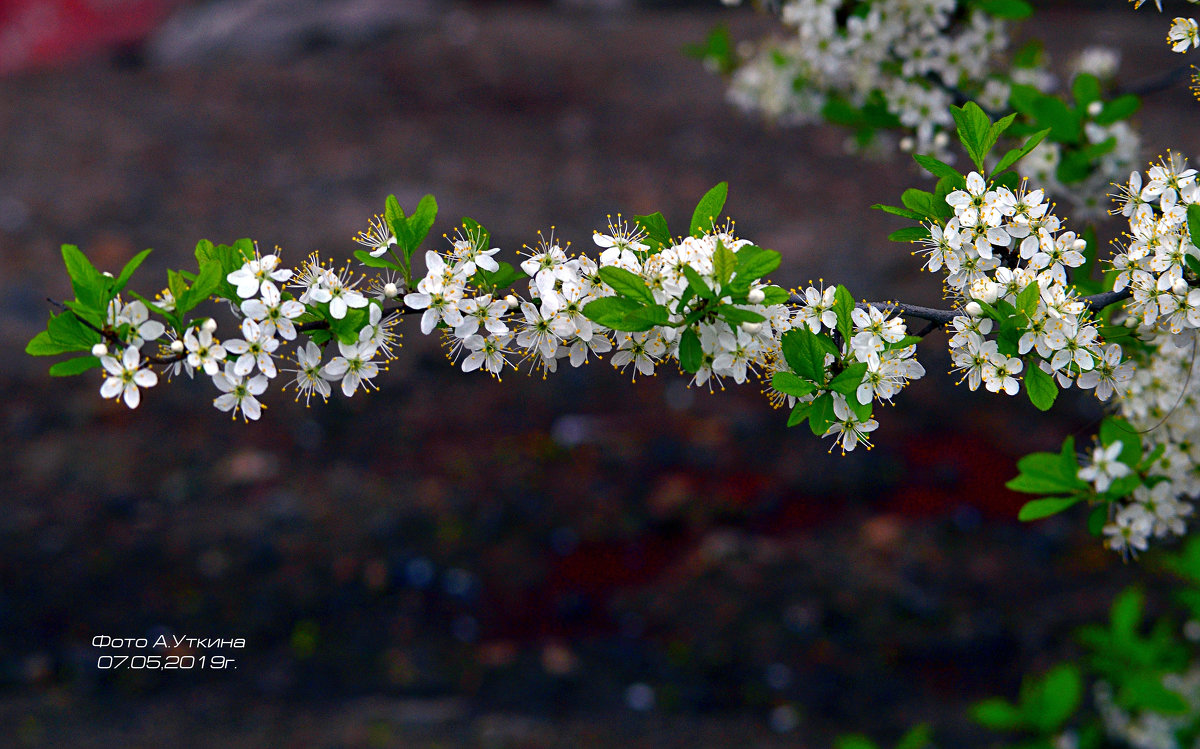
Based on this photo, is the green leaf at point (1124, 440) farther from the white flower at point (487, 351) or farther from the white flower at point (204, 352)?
the white flower at point (204, 352)

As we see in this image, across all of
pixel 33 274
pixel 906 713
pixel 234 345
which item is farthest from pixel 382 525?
pixel 33 274

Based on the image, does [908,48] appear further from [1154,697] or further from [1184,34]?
[1154,697]

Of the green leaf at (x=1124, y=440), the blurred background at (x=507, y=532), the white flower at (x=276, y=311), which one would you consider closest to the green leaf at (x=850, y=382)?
the green leaf at (x=1124, y=440)

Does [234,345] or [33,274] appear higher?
[33,274]

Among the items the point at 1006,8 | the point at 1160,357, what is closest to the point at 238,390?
the point at 1160,357

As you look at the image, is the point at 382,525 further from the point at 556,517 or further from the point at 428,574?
the point at 556,517

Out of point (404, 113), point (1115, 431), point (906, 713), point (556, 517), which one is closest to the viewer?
point (1115, 431)

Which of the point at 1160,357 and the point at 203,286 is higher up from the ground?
the point at 203,286
